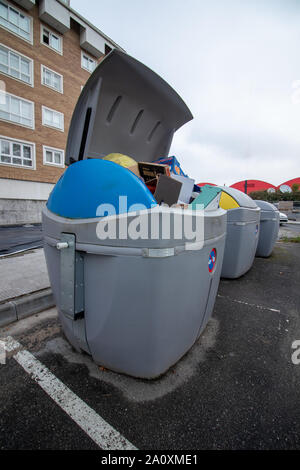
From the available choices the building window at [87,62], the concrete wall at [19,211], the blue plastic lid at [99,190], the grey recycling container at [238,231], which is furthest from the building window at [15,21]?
the blue plastic lid at [99,190]

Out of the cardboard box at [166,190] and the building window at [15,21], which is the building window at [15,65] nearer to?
the building window at [15,21]

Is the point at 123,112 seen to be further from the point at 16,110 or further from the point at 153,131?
the point at 16,110

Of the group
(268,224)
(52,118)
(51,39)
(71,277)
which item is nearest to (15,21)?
(51,39)

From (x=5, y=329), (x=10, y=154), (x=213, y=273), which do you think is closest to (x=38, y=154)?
(x=10, y=154)

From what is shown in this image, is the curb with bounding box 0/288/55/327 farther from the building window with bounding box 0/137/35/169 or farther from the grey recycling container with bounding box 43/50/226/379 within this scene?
the building window with bounding box 0/137/35/169

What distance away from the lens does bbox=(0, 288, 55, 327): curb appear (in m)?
2.26

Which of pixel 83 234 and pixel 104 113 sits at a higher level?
pixel 104 113

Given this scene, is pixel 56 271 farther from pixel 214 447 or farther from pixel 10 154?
pixel 10 154

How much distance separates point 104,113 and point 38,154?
12857 millimetres

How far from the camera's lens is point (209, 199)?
5.82ft

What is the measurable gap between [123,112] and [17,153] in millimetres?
12488

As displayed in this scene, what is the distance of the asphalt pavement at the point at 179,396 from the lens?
1182 millimetres

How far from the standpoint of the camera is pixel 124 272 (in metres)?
1.28

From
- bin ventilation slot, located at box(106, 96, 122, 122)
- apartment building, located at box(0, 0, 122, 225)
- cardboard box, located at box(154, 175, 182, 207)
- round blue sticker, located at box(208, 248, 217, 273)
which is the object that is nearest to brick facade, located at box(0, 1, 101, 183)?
apartment building, located at box(0, 0, 122, 225)
